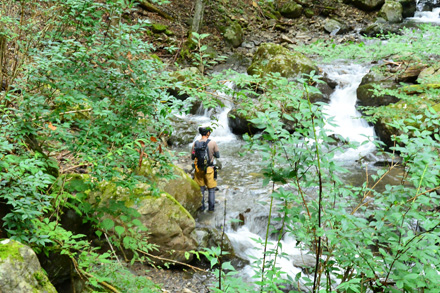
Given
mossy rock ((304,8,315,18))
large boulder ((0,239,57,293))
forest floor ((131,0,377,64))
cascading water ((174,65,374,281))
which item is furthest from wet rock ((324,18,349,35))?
large boulder ((0,239,57,293))

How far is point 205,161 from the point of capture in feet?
24.0

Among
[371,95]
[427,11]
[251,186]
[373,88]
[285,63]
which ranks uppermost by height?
[427,11]

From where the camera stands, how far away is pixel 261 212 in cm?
748

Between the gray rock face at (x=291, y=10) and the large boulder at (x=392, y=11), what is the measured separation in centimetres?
501

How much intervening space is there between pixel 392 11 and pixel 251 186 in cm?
1819

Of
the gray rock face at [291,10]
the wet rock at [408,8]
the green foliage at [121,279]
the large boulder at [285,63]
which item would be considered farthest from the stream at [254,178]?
the wet rock at [408,8]

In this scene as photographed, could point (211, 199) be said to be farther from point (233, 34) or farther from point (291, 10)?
point (291, 10)

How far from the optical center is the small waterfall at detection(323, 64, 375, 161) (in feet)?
37.2

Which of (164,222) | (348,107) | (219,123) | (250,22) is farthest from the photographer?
(250,22)

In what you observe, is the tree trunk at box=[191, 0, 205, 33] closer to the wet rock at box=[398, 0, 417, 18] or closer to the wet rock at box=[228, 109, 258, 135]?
the wet rock at box=[228, 109, 258, 135]

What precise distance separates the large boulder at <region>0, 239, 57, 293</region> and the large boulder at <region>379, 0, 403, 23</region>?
910 inches

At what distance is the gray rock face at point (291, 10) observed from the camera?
22297 millimetres

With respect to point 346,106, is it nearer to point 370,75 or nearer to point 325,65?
point 370,75

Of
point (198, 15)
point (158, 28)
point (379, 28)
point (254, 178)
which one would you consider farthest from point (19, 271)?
point (379, 28)
